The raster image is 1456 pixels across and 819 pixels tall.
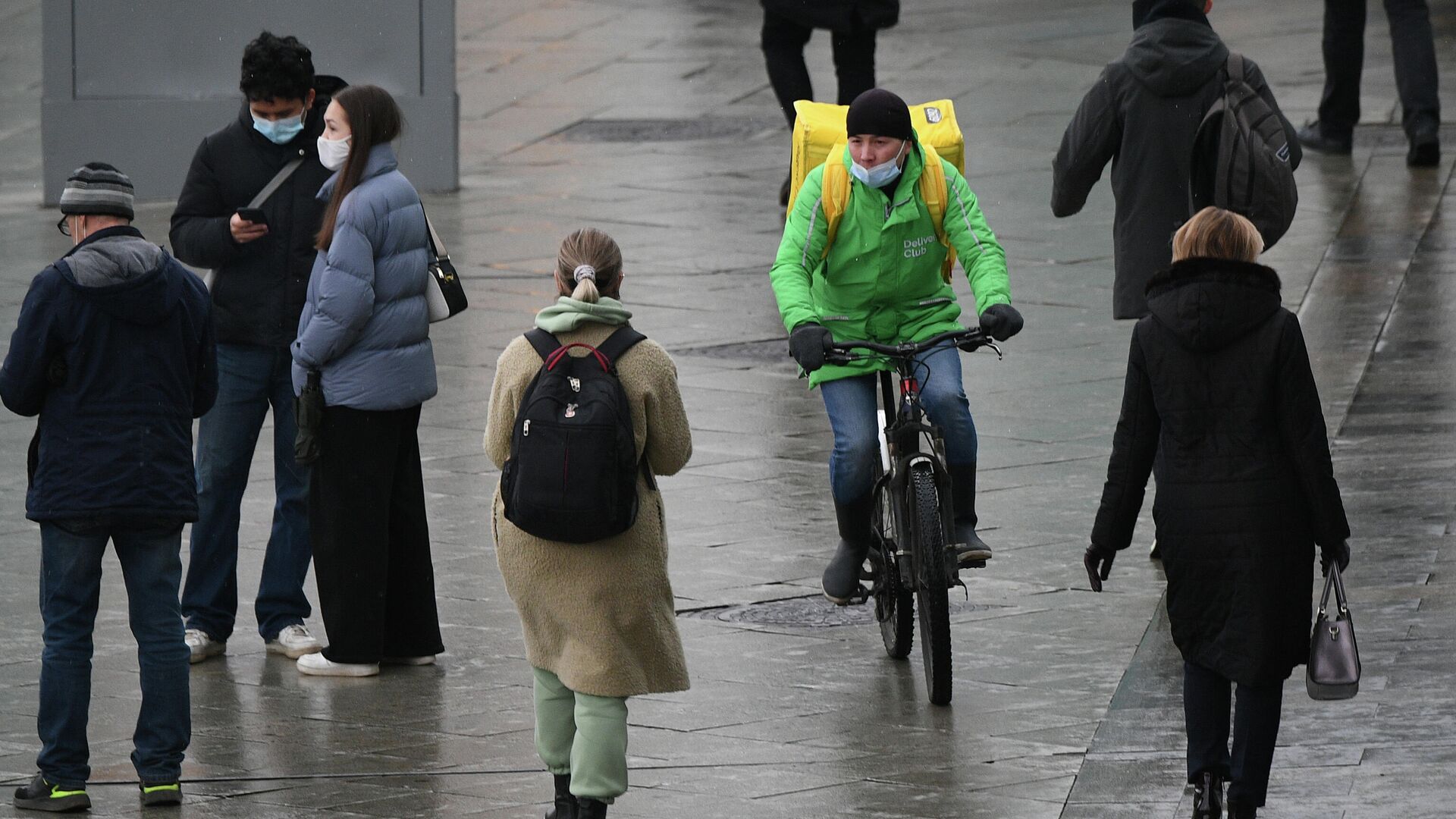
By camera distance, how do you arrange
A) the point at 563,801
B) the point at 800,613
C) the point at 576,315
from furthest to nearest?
the point at 800,613 < the point at 563,801 < the point at 576,315

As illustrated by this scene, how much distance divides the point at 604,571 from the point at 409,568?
194 centimetres

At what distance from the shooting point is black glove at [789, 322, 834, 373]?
7113 millimetres

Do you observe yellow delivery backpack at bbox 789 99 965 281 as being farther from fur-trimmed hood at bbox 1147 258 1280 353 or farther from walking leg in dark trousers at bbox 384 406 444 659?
fur-trimmed hood at bbox 1147 258 1280 353

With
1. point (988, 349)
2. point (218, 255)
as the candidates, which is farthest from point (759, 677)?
point (988, 349)

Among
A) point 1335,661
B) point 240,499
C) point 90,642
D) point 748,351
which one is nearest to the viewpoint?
point 1335,661

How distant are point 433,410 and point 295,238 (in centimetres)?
354

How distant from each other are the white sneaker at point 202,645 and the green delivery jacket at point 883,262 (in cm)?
204

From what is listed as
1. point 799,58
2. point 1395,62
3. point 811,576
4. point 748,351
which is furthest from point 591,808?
point 1395,62

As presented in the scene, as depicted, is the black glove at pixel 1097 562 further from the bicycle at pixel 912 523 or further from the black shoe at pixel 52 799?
the black shoe at pixel 52 799

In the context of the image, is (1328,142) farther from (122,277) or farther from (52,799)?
(52,799)

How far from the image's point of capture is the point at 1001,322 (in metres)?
7.08

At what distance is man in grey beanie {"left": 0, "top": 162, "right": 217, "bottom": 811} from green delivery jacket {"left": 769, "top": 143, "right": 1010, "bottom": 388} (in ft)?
6.29

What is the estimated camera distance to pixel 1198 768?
5.88m

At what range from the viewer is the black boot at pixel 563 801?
604 cm
